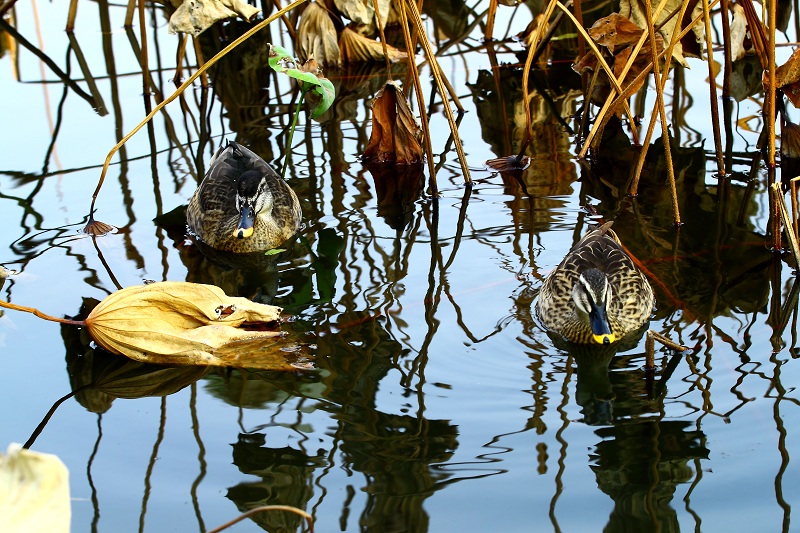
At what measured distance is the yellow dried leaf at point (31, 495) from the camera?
2783mm

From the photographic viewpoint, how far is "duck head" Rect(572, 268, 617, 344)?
5.33m

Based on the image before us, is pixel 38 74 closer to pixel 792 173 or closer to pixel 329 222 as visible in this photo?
pixel 329 222

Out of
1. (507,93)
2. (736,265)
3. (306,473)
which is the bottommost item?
(306,473)

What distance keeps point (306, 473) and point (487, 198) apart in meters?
3.65

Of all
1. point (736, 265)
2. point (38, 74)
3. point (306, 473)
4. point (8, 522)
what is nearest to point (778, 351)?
point (736, 265)

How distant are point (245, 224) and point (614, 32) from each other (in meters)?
3.08

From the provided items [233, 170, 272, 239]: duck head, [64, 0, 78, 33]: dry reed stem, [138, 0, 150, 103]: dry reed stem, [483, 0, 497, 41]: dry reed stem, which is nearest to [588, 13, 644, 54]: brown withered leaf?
[233, 170, 272, 239]: duck head

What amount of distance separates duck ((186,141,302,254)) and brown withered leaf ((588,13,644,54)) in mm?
2566

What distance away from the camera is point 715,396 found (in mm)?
4887

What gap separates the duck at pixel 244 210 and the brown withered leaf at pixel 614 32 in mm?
2566

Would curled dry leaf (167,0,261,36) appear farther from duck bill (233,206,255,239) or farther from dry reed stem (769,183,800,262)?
dry reed stem (769,183,800,262)

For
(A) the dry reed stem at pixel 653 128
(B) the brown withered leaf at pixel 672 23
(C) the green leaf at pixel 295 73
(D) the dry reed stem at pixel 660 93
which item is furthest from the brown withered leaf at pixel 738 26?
(C) the green leaf at pixel 295 73

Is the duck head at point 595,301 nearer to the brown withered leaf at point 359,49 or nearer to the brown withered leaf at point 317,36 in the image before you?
the brown withered leaf at point 317,36

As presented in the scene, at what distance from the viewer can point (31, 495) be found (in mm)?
2818
